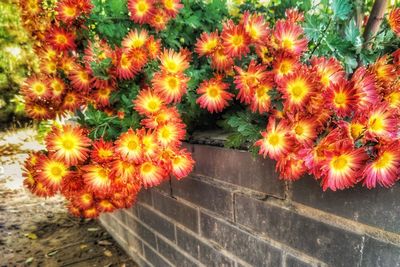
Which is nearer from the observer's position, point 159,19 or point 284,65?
point 284,65

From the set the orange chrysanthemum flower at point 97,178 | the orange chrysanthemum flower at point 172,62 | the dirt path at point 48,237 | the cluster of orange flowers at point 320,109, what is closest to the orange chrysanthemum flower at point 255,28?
the cluster of orange flowers at point 320,109

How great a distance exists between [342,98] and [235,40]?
0.35 metres

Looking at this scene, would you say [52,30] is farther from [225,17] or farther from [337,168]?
[337,168]

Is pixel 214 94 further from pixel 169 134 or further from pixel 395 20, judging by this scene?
pixel 395 20

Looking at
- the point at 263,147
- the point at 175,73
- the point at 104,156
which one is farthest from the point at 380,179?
the point at 104,156

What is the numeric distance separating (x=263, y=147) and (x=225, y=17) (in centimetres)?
78

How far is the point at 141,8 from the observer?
1.08 m

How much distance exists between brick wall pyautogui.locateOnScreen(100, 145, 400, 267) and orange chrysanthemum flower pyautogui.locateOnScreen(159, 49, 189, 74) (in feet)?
1.14

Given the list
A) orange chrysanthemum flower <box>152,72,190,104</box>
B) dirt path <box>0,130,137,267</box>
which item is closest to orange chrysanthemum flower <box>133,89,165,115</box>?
orange chrysanthemum flower <box>152,72,190,104</box>

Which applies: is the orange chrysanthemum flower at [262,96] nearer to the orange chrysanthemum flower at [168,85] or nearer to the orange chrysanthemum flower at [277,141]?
the orange chrysanthemum flower at [277,141]

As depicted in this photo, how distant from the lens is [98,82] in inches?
46.2

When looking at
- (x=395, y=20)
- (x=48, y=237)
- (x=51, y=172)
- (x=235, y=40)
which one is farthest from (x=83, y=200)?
(x=48, y=237)

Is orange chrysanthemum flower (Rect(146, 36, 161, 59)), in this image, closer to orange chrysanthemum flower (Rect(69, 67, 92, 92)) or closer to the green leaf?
orange chrysanthemum flower (Rect(69, 67, 92, 92))

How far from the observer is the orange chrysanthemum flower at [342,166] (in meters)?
0.68
